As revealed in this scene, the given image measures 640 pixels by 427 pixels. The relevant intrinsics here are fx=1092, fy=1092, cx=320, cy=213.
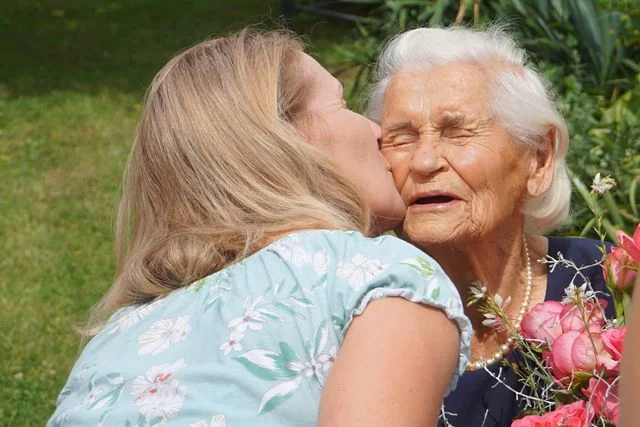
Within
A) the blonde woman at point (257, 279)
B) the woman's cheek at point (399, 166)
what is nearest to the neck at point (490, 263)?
the woman's cheek at point (399, 166)

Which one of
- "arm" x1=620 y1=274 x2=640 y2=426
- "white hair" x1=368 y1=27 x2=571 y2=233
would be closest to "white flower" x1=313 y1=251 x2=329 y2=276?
"arm" x1=620 y1=274 x2=640 y2=426

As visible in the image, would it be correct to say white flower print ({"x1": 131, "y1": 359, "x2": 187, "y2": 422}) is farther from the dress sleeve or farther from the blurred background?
the blurred background

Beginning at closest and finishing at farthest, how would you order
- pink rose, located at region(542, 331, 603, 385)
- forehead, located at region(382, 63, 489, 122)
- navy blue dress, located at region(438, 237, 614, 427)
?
pink rose, located at region(542, 331, 603, 385), navy blue dress, located at region(438, 237, 614, 427), forehead, located at region(382, 63, 489, 122)

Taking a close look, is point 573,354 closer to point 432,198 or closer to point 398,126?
point 432,198

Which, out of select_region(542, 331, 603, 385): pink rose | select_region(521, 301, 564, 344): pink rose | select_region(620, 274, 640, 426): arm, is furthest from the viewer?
select_region(521, 301, 564, 344): pink rose

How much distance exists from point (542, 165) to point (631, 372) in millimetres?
2174

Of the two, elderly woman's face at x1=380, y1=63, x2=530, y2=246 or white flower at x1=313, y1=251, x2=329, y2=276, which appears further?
elderly woman's face at x1=380, y1=63, x2=530, y2=246

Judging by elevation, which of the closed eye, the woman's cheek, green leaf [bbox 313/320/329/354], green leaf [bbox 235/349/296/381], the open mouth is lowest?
the open mouth

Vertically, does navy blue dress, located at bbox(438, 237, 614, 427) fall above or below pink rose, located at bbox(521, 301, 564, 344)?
below

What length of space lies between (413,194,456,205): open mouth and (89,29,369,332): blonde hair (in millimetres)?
582

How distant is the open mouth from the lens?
308 centimetres

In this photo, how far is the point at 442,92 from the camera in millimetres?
3174

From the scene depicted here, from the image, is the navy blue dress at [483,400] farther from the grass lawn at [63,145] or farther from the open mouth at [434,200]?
the grass lawn at [63,145]

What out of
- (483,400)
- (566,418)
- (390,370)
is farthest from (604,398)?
(483,400)
